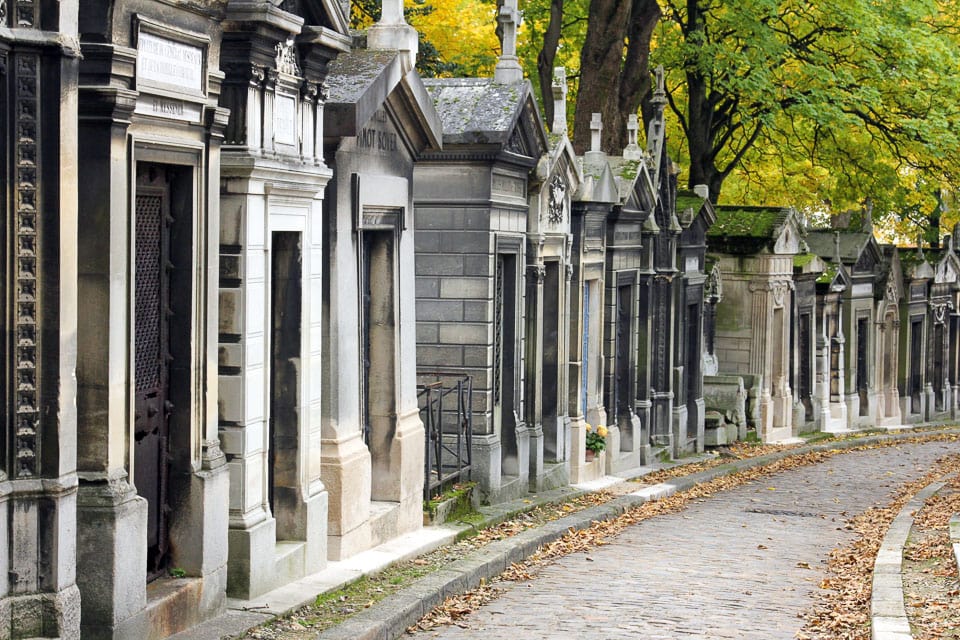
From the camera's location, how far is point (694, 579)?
37.7ft

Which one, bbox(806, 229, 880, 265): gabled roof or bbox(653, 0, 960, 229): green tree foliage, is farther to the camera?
bbox(806, 229, 880, 265): gabled roof

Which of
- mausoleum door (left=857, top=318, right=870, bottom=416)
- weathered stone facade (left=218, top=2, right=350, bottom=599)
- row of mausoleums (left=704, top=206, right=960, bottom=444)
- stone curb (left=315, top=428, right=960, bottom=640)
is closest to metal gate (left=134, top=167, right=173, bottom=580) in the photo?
weathered stone facade (left=218, top=2, right=350, bottom=599)

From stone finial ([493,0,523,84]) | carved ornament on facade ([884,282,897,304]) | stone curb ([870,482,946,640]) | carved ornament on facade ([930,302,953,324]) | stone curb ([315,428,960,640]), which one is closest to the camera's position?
stone curb ([315,428,960,640])

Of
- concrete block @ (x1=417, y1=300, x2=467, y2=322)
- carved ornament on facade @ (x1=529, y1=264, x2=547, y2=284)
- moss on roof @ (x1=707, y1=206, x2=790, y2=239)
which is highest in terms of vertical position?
moss on roof @ (x1=707, y1=206, x2=790, y2=239)

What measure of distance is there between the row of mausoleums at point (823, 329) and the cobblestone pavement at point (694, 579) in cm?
759

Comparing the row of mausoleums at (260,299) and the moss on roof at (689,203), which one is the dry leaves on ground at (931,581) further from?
the moss on roof at (689,203)

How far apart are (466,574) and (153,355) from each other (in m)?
3.45

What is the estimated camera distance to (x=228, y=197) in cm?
880

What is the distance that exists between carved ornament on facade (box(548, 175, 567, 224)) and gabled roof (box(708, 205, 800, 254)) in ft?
34.3

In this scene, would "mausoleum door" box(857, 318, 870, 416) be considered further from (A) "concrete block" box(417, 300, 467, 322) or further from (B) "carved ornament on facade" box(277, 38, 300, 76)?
(B) "carved ornament on facade" box(277, 38, 300, 76)

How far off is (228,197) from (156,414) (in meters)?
1.43

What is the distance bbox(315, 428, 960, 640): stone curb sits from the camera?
28.6ft

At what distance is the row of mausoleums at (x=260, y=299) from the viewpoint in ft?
21.7

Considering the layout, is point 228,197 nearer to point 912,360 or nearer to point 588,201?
point 588,201
